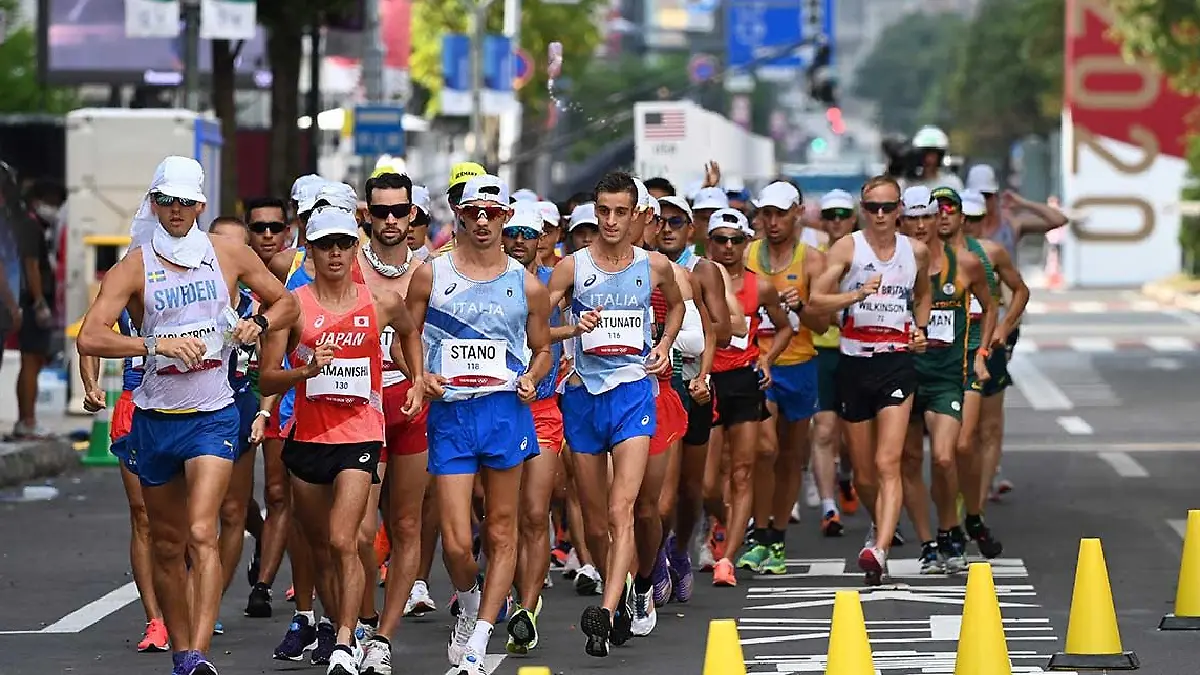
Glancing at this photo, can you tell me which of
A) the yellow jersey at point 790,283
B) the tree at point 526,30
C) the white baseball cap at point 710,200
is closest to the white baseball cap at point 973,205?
the yellow jersey at point 790,283

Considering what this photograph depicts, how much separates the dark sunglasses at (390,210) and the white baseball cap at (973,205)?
195 inches

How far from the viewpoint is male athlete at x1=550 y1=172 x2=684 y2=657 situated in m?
11.6

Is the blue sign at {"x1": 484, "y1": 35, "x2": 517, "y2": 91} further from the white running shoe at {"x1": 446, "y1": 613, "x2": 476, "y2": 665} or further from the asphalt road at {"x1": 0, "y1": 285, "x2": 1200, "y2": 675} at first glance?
the white running shoe at {"x1": 446, "y1": 613, "x2": 476, "y2": 665}

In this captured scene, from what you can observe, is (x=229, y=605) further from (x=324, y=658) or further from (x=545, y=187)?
(x=545, y=187)

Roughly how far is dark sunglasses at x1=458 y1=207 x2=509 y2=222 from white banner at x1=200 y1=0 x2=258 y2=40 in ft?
42.5

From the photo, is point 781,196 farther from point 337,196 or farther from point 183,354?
point 183,354

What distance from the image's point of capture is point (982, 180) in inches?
659

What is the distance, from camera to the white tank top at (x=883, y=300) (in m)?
13.7

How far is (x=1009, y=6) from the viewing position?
5468 inches

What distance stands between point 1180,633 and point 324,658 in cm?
360

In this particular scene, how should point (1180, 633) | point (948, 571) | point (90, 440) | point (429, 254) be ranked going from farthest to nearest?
point (90, 440) < point (948, 571) < point (429, 254) < point (1180, 633)

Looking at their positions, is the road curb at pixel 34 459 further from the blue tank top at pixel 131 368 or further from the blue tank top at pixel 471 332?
the blue tank top at pixel 471 332

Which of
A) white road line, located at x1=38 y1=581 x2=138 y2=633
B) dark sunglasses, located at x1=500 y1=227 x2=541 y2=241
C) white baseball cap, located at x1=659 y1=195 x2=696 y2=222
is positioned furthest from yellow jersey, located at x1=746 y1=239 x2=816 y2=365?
white road line, located at x1=38 y1=581 x2=138 y2=633

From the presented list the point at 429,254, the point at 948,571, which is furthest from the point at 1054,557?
the point at 429,254
